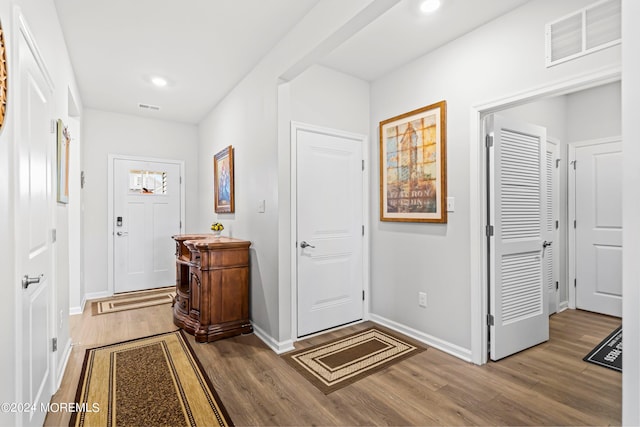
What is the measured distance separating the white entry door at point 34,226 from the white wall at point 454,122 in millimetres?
2698

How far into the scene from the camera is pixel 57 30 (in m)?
2.33

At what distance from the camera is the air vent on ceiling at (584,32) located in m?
1.86

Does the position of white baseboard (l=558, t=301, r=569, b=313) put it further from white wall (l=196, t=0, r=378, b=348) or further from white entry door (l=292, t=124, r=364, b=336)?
white wall (l=196, t=0, r=378, b=348)

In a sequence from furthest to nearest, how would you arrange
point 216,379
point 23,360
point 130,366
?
point 130,366 < point 216,379 < point 23,360

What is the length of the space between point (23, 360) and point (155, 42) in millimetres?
2499

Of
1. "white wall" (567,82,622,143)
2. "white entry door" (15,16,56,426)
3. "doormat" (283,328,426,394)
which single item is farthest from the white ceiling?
"doormat" (283,328,426,394)

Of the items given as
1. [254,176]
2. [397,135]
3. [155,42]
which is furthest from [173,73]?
[397,135]

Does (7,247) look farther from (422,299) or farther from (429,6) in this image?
(422,299)

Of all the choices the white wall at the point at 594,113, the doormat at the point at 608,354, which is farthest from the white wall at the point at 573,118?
the doormat at the point at 608,354

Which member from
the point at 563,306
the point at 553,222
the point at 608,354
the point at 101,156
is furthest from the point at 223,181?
the point at 563,306

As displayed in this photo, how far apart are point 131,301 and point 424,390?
384 centimetres

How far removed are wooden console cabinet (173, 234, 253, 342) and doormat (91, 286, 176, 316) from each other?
46.0 inches

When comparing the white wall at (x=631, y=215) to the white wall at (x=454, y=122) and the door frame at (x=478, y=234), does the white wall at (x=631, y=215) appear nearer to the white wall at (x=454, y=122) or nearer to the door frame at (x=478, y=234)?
the white wall at (x=454, y=122)

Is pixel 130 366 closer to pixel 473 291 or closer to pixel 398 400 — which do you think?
pixel 398 400
